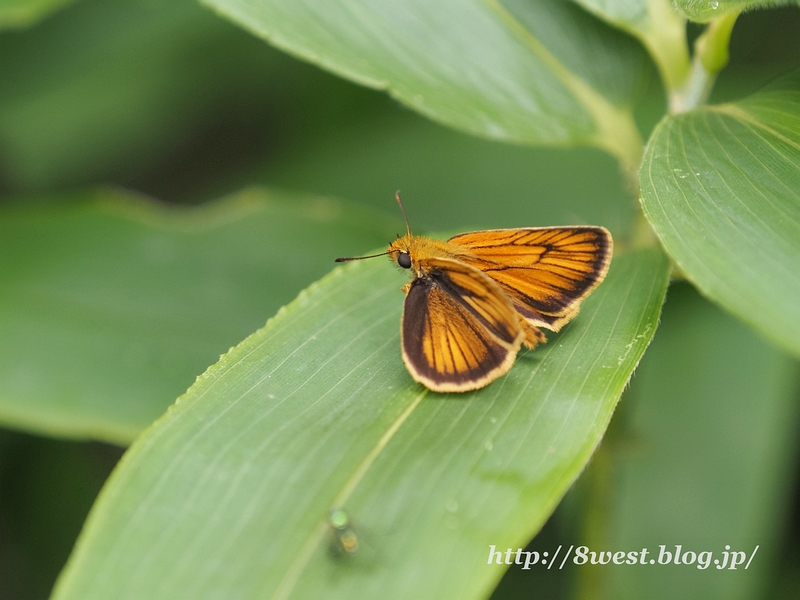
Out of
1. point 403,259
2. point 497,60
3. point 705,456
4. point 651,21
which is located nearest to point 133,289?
point 403,259

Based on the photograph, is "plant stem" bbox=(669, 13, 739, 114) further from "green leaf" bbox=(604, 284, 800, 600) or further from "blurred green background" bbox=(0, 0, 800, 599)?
"green leaf" bbox=(604, 284, 800, 600)

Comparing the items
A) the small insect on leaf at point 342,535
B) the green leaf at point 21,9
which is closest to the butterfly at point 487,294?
the small insect on leaf at point 342,535

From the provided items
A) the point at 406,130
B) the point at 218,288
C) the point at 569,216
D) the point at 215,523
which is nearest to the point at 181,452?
the point at 215,523

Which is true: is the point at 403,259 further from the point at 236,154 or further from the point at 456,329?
the point at 236,154

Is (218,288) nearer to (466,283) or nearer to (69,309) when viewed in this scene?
(69,309)

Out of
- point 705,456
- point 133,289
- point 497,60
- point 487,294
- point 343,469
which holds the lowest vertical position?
point 705,456

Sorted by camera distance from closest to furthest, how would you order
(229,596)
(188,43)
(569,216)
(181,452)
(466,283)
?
(229,596), (181,452), (466,283), (569,216), (188,43)

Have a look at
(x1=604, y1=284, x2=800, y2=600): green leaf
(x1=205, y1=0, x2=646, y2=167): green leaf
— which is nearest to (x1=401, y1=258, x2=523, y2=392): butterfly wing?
(x1=205, y1=0, x2=646, y2=167): green leaf
